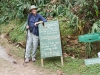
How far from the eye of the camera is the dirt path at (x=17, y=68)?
7348mm

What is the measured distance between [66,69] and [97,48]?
1.55 m

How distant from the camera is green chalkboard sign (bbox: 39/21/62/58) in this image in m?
7.77

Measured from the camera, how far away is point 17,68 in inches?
304

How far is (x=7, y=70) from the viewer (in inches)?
298

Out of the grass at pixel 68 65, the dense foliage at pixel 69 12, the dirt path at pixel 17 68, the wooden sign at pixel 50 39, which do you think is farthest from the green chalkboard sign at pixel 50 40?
the dense foliage at pixel 69 12

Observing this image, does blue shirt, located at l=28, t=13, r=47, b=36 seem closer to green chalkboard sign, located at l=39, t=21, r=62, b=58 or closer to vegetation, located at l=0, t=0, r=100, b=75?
green chalkboard sign, located at l=39, t=21, r=62, b=58

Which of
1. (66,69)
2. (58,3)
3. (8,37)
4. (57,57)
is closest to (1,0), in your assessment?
(8,37)

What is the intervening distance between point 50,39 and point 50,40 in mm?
32

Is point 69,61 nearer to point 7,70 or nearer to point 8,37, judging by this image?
point 7,70

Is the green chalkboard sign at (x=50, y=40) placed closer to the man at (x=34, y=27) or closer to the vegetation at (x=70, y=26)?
the man at (x=34, y=27)

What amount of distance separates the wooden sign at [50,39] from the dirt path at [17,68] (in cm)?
55

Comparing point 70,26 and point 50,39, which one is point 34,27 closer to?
point 50,39

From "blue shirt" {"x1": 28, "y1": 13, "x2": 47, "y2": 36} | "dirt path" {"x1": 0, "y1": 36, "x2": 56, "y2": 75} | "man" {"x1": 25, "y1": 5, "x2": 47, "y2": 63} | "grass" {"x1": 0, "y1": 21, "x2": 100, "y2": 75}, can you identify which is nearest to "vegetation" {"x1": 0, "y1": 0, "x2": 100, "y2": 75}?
"grass" {"x1": 0, "y1": 21, "x2": 100, "y2": 75}

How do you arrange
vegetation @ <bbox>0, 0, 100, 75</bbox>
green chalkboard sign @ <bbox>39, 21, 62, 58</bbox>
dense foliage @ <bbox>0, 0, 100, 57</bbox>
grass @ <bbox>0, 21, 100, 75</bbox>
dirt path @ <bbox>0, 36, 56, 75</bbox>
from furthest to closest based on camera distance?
dense foliage @ <bbox>0, 0, 100, 57</bbox>
green chalkboard sign @ <bbox>39, 21, 62, 58</bbox>
vegetation @ <bbox>0, 0, 100, 75</bbox>
dirt path @ <bbox>0, 36, 56, 75</bbox>
grass @ <bbox>0, 21, 100, 75</bbox>
